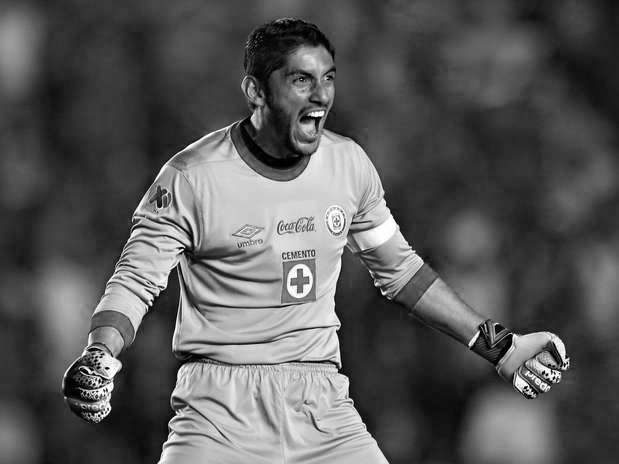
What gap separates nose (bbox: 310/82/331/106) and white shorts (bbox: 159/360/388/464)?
67 centimetres

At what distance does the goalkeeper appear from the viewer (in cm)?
292

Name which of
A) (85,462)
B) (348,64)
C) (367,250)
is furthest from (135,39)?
(367,250)

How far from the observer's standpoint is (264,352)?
9.82 ft

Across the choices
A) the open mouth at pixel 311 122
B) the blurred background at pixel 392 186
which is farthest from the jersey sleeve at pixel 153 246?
the blurred background at pixel 392 186

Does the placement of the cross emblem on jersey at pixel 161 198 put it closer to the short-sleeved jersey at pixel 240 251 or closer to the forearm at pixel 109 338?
the short-sleeved jersey at pixel 240 251

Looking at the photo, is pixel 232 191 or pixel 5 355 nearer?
pixel 232 191

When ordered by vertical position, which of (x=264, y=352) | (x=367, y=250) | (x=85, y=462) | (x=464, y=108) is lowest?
(x=85, y=462)

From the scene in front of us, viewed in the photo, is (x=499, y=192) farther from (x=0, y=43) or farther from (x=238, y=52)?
(x=0, y=43)

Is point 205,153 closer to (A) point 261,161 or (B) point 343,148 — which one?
(A) point 261,161

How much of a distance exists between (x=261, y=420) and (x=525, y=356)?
74 cm

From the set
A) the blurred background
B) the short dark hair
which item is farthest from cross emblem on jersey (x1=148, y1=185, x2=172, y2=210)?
the blurred background

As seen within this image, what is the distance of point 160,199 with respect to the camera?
2939mm

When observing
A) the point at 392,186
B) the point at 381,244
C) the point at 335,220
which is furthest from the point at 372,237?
the point at 392,186

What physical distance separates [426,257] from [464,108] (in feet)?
2.38
